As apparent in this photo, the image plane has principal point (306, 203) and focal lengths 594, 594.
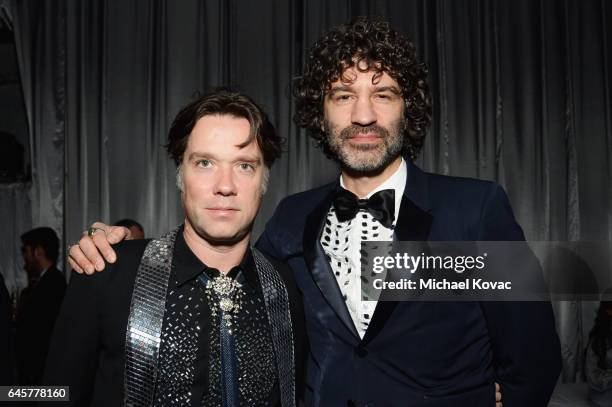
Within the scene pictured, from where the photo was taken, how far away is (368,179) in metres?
2.12

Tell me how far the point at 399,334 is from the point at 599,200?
462cm

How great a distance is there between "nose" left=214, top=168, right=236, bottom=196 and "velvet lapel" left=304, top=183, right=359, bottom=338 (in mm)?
479

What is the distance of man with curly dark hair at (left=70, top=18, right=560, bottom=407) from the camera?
1.87m

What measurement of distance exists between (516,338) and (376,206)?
A: 616mm

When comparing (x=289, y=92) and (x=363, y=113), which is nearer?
(x=363, y=113)

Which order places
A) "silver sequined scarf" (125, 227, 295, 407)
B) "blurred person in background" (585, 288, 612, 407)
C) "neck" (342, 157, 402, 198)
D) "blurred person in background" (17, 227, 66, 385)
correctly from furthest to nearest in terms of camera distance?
1. "blurred person in background" (17, 227, 66, 385)
2. "blurred person in background" (585, 288, 612, 407)
3. "neck" (342, 157, 402, 198)
4. "silver sequined scarf" (125, 227, 295, 407)

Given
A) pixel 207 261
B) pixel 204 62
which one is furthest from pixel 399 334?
pixel 204 62

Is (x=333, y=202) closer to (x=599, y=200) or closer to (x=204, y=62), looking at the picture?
(x=204, y=62)

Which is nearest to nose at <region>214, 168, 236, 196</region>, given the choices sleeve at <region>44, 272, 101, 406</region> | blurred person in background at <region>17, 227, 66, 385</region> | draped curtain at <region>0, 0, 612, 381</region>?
sleeve at <region>44, 272, 101, 406</region>

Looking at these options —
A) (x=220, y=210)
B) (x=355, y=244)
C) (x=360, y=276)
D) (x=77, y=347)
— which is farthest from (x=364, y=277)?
(x=77, y=347)

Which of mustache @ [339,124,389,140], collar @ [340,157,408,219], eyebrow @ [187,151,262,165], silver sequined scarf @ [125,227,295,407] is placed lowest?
silver sequined scarf @ [125,227,295,407]

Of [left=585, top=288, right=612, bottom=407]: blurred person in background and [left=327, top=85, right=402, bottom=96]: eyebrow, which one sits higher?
[left=327, top=85, right=402, bottom=96]: eyebrow

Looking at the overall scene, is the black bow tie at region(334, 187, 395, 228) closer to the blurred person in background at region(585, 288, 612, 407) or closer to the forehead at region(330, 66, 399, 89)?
the forehead at region(330, 66, 399, 89)

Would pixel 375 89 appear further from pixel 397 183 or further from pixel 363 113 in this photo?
pixel 397 183
